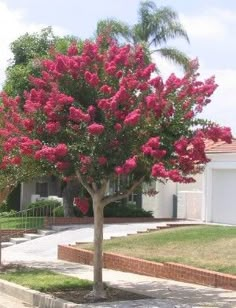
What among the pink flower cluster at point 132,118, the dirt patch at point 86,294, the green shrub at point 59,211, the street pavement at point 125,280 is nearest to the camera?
the pink flower cluster at point 132,118

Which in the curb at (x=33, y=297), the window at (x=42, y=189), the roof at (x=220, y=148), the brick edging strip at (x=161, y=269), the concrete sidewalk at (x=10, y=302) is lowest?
the concrete sidewalk at (x=10, y=302)

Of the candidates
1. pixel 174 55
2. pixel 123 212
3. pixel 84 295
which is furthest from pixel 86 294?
pixel 174 55

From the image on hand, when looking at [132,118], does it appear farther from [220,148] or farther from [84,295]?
[220,148]

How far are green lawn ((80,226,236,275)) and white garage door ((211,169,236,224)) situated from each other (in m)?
4.30

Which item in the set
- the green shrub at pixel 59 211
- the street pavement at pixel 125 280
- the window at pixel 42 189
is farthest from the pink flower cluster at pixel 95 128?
the window at pixel 42 189

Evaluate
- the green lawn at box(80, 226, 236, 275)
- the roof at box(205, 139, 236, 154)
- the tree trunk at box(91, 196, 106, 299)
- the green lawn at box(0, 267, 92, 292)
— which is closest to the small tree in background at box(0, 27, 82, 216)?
the roof at box(205, 139, 236, 154)

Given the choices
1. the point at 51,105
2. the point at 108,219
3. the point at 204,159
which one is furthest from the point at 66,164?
the point at 108,219

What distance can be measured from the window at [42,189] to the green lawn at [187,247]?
17820 millimetres

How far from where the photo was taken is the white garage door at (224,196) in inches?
947

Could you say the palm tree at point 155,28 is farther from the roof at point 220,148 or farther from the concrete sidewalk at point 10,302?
the concrete sidewalk at point 10,302

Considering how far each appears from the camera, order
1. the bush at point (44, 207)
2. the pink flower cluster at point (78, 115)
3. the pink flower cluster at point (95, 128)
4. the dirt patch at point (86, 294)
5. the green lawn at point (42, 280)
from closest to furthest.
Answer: the pink flower cluster at point (95, 128), the pink flower cluster at point (78, 115), the dirt patch at point (86, 294), the green lawn at point (42, 280), the bush at point (44, 207)

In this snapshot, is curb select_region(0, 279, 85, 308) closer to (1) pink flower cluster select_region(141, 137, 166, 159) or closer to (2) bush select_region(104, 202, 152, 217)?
(1) pink flower cluster select_region(141, 137, 166, 159)

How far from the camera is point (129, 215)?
29.1 meters

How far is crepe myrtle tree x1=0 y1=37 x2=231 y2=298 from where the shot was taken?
10.6 m
